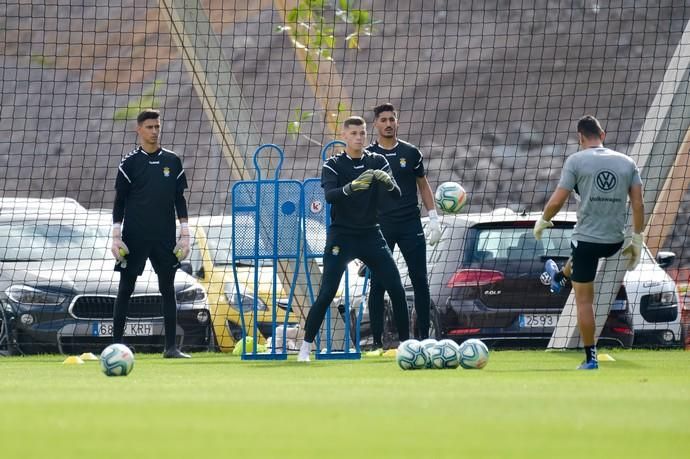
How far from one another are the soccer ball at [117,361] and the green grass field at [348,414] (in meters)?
0.12

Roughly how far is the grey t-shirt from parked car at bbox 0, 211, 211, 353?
5.74 metres

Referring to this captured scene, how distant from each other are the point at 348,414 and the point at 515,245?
7.94m

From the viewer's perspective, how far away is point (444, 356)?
11.2 meters

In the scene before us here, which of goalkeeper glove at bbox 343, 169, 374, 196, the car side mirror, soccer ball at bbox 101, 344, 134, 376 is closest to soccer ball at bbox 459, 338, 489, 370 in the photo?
goalkeeper glove at bbox 343, 169, 374, 196

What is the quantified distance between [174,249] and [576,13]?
79.7 feet

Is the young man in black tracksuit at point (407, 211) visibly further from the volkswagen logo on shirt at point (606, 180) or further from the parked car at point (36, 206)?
the parked car at point (36, 206)

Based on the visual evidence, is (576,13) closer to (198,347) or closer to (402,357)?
(198,347)

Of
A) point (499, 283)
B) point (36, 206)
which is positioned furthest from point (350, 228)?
point (36, 206)

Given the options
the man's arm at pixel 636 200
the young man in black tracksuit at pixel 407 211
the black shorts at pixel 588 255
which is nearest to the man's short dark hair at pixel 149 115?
the young man in black tracksuit at pixel 407 211

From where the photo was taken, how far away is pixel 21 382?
10258 millimetres

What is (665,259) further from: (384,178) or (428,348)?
(428,348)

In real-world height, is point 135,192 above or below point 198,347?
above

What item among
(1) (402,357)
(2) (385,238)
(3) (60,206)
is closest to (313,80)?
(3) (60,206)

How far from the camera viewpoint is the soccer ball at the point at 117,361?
1083 centimetres
